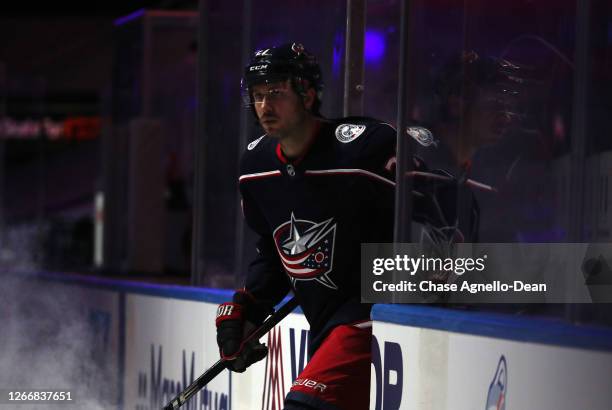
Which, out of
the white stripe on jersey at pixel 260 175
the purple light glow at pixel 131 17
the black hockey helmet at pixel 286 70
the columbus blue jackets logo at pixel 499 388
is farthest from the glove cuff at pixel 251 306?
the purple light glow at pixel 131 17

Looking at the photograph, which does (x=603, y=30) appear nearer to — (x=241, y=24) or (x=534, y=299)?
(x=534, y=299)

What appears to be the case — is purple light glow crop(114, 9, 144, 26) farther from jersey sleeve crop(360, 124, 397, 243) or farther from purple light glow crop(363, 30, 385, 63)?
jersey sleeve crop(360, 124, 397, 243)

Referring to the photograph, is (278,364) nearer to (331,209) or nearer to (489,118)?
(331,209)

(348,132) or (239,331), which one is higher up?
(348,132)

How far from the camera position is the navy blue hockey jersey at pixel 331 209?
10.8 ft

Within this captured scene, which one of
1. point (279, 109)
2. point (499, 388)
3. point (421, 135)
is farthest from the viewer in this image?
point (421, 135)

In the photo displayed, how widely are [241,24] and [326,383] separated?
250 centimetres

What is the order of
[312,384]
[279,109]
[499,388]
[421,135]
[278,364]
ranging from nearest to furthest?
[499,388] → [312,384] → [279,109] → [421,135] → [278,364]

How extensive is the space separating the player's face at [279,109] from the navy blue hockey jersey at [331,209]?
0.30ft

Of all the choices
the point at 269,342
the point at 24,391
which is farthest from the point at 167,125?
the point at 269,342

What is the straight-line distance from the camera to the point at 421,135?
134 inches

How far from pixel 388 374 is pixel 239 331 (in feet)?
1.56

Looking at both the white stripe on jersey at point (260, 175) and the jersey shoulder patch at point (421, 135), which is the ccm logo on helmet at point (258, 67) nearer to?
the white stripe on jersey at point (260, 175)

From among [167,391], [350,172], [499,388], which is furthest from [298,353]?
[167,391]
